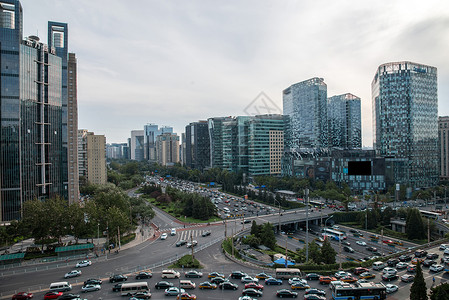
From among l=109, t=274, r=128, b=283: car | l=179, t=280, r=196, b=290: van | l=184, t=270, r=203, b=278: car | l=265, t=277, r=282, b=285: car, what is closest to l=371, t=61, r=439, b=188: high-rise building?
l=265, t=277, r=282, b=285: car

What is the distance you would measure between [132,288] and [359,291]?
1479 cm

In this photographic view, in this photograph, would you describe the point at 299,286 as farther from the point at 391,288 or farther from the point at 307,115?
the point at 307,115

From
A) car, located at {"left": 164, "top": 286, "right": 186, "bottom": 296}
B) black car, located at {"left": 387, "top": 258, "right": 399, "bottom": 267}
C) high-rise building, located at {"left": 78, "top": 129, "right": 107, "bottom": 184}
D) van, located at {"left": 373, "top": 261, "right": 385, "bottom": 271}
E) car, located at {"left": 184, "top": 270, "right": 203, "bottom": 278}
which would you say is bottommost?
black car, located at {"left": 387, "top": 258, "right": 399, "bottom": 267}

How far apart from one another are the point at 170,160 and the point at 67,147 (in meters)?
125

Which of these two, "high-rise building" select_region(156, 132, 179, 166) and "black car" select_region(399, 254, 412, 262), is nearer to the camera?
"black car" select_region(399, 254, 412, 262)

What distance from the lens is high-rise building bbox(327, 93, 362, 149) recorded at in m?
118

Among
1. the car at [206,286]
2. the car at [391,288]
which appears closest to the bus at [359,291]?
the car at [391,288]

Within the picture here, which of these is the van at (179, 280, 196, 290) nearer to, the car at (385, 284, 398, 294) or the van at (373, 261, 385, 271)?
the car at (385, 284, 398, 294)

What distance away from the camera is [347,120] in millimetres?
118688

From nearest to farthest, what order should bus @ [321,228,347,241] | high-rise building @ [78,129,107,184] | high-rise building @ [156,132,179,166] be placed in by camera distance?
bus @ [321,228,347,241] < high-rise building @ [78,129,107,184] < high-rise building @ [156,132,179,166]

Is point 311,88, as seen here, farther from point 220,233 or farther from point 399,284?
point 399,284

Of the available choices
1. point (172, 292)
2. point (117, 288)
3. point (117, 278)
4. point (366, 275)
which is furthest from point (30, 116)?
point (366, 275)

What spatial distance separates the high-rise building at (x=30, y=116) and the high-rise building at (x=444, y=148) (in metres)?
91.4

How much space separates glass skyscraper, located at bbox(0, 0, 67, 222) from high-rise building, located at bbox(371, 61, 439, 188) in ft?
233
